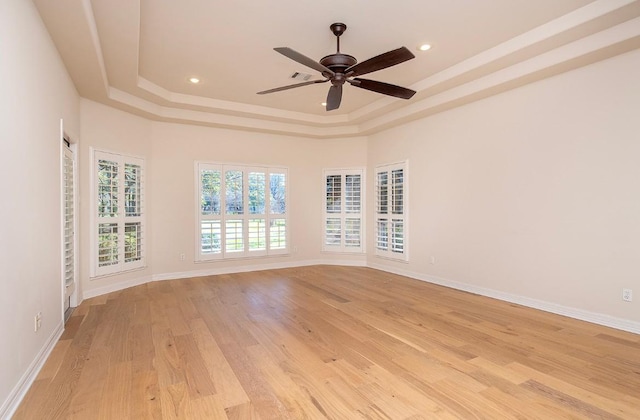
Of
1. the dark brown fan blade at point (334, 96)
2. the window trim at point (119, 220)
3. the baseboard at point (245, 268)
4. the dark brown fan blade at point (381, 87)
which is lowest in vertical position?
the baseboard at point (245, 268)

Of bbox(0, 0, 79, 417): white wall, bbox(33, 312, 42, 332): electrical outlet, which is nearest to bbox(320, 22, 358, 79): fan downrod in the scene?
bbox(0, 0, 79, 417): white wall

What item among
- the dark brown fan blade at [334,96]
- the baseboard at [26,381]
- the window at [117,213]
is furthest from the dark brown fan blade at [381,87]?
the window at [117,213]

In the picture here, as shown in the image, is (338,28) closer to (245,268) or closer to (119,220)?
(119,220)

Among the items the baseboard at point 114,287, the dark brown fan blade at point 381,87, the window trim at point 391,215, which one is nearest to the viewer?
the dark brown fan blade at point 381,87

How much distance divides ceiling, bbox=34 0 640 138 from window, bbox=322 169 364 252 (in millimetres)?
2147

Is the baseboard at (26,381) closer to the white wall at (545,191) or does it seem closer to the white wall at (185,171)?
the white wall at (185,171)

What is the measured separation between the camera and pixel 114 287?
4891 mm

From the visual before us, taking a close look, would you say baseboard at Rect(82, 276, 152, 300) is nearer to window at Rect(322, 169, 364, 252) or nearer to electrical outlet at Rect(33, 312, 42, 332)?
electrical outlet at Rect(33, 312, 42, 332)

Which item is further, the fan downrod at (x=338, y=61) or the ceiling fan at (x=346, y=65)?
the fan downrod at (x=338, y=61)

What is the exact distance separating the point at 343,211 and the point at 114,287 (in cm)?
419

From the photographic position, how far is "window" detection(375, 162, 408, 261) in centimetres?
602

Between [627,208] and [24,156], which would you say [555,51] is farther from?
[24,156]

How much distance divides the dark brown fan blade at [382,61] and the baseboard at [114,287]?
432cm

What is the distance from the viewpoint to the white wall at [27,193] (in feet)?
6.59
